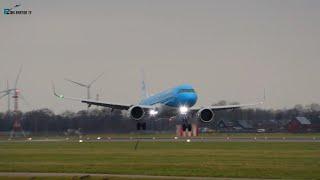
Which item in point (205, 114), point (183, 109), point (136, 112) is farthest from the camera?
point (136, 112)

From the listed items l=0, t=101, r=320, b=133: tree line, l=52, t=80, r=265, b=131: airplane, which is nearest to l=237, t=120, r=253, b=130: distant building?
l=0, t=101, r=320, b=133: tree line

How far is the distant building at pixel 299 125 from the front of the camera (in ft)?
509

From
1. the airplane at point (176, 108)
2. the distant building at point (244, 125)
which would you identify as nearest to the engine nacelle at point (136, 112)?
the airplane at point (176, 108)

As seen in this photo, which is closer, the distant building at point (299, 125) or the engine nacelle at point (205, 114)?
the engine nacelle at point (205, 114)

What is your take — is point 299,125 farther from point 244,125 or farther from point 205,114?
point 205,114

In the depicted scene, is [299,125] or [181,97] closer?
[181,97]

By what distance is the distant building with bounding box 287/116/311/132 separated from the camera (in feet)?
509

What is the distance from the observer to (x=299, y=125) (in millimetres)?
162250

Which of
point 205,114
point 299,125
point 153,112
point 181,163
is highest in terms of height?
point 153,112

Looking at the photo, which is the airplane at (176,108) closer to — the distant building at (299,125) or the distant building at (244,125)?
the distant building at (299,125)

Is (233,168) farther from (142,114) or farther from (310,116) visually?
(310,116)

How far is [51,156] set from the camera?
63469mm

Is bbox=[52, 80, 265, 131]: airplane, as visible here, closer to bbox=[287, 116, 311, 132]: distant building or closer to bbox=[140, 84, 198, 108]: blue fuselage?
bbox=[140, 84, 198, 108]: blue fuselage

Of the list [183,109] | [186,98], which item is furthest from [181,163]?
[183,109]
